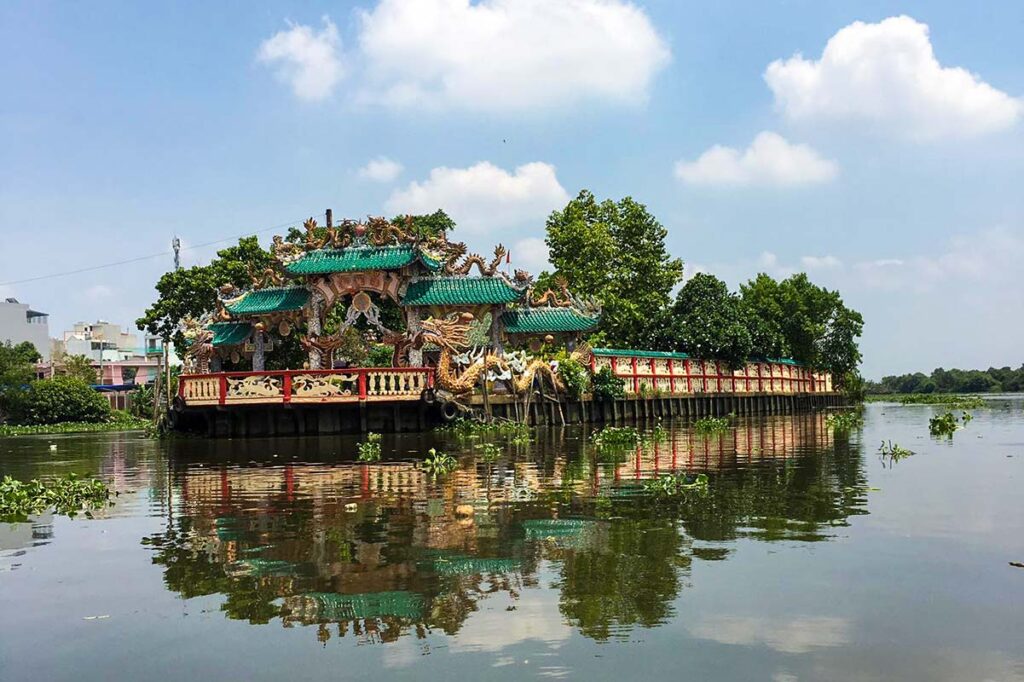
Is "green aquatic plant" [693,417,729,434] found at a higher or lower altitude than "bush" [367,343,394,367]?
lower

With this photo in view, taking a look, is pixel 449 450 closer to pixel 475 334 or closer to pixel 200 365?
pixel 475 334

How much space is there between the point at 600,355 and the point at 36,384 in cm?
3357

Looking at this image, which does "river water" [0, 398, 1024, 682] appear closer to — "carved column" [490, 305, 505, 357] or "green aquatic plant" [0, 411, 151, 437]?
"carved column" [490, 305, 505, 357]

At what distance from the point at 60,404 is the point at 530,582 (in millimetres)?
49197

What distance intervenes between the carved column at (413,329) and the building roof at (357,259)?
1877 mm

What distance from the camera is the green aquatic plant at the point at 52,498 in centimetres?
1126

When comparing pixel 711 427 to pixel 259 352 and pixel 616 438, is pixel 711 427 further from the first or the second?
pixel 259 352

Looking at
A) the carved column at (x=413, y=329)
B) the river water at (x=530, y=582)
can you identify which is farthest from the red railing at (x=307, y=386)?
the river water at (x=530, y=582)

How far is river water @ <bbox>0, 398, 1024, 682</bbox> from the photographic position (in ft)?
16.0

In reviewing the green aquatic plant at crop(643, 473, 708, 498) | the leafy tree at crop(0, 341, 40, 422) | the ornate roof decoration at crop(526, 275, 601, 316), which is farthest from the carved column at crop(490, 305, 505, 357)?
the leafy tree at crop(0, 341, 40, 422)

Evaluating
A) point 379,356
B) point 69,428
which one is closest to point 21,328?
point 69,428

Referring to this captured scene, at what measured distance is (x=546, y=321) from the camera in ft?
112

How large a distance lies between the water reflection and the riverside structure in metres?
11.8

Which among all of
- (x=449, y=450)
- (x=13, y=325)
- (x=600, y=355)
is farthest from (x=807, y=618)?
(x=13, y=325)
